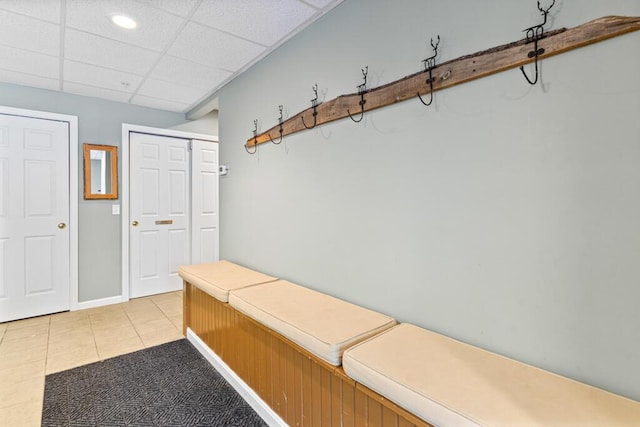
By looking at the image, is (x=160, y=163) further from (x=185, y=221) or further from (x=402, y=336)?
(x=402, y=336)

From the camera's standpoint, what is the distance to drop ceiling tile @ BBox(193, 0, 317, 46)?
187 cm

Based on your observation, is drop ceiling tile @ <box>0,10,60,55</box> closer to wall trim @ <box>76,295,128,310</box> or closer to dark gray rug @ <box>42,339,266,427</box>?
dark gray rug @ <box>42,339,266,427</box>

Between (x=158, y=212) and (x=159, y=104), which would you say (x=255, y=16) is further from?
(x=158, y=212)

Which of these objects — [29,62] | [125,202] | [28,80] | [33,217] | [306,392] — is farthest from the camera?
[125,202]

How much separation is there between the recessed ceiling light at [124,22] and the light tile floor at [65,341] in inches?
97.6

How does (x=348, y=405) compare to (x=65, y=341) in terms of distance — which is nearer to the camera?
(x=348, y=405)

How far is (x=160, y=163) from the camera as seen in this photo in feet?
13.1

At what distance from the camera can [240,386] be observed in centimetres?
200

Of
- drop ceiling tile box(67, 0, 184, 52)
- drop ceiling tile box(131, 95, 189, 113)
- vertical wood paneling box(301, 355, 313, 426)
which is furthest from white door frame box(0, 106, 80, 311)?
vertical wood paneling box(301, 355, 313, 426)

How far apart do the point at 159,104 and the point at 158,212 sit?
1355 millimetres

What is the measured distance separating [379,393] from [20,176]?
402 centimetres

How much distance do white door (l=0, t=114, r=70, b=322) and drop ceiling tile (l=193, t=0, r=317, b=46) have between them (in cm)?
252

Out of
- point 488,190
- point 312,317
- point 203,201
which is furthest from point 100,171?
point 488,190

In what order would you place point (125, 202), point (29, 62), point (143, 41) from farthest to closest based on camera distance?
point (125, 202), point (29, 62), point (143, 41)
